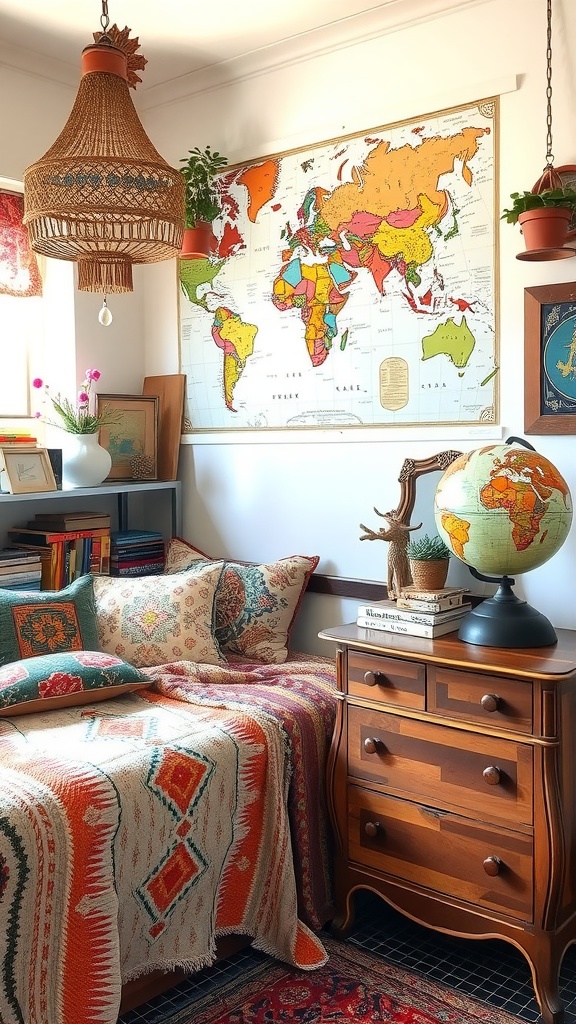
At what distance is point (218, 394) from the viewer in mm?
3377

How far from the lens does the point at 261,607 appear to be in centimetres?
296

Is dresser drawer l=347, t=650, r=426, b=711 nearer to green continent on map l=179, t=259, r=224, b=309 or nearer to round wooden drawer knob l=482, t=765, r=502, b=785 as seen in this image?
round wooden drawer knob l=482, t=765, r=502, b=785

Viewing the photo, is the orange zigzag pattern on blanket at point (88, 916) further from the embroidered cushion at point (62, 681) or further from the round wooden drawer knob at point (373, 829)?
the round wooden drawer knob at point (373, 829)

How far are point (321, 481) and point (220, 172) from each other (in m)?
1.22

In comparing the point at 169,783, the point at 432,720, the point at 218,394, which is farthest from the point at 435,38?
the point at 169,783

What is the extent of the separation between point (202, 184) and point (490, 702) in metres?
2.18

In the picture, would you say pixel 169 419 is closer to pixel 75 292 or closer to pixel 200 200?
pixel 75 292

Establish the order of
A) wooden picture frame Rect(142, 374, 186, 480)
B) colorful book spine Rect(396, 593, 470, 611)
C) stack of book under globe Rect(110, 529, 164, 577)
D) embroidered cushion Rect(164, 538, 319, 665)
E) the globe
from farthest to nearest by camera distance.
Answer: wooden picture frame Rect(142, 374, 186, 480), stack of book under globe Rect(110, 529, 164, 577), embroidered cushion Rect(164, 538, 319, 665), colorful book spine Rect(396, 593, 470, 611), the globe

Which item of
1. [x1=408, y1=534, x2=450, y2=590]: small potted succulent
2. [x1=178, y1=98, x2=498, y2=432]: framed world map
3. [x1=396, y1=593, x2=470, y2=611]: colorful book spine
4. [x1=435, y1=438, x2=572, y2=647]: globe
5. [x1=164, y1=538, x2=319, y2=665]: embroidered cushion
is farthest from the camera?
[x1=164, y1=538, x2=319, y2=665]: embroidered cushion

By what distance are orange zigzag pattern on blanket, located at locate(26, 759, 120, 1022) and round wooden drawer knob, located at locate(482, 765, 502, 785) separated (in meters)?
0.85

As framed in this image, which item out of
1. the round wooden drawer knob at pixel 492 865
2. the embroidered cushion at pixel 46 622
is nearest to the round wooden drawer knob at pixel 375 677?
the round wooden drawer knob at pixel 492 865

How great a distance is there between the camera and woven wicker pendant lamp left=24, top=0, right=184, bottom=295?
1.86 meters

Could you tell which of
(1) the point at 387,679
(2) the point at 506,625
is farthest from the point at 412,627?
(2) the point at 506,625

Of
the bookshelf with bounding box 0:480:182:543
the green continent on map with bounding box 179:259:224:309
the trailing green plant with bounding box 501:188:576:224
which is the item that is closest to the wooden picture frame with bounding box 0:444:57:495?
the bookshelf with bounding box 0:480:182:543
